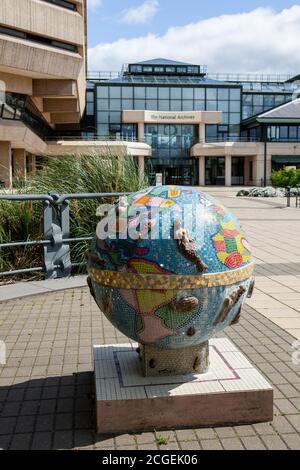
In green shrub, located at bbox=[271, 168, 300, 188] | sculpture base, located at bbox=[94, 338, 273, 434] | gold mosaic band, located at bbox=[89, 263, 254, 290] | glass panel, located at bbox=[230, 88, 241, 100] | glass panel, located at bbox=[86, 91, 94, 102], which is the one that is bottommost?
sculpture base, located at bbox=[94, 338, 273, 434]

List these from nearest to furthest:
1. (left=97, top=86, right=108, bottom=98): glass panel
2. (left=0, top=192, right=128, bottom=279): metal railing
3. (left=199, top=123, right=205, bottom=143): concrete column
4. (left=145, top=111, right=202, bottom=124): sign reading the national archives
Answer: (left=0, top=192, right=128, bottom=279): metal railing, (left=145, top=111, right=202, bottom=124): sign reading the national archives, (left=199, top=123, right=205, bottom=143): concrete column, (left=97, top=86, right=108, bottom=98): glass panel

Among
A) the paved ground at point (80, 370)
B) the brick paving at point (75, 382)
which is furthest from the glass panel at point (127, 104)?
the brick paving at point (75, 382)

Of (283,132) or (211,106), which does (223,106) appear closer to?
(211,106)

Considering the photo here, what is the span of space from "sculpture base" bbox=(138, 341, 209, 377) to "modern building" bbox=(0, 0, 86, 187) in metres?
24.2

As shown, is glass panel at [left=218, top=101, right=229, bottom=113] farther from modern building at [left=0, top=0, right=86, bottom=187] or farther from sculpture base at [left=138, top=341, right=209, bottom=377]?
sculpture base at [left=138, top=341, right=209, bottom=377]

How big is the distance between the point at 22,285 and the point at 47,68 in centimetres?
2607

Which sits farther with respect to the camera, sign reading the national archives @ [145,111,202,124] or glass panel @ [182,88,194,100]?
glass panel @ [182,88,194,100]

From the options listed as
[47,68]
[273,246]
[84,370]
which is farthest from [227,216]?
[47,68]

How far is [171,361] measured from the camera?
413 cm

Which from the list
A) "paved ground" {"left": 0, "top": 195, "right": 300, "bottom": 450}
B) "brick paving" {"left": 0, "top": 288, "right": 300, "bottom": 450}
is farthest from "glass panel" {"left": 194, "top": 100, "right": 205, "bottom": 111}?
"brick paving" {"left": 0, "top": 288, "right": 300, "bottom": 450}

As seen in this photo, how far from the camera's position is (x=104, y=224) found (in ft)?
13.0

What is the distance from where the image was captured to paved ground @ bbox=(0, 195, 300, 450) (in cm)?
371

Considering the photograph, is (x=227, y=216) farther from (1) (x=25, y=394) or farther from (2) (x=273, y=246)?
(2) (x=273, y=246)

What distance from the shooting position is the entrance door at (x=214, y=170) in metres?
62.8
